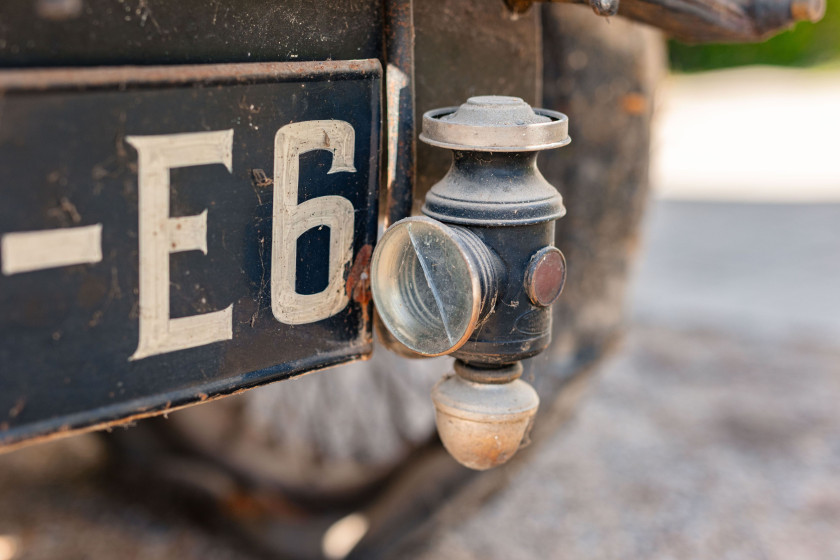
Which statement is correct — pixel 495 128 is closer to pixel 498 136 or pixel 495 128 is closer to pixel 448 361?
pixel 498 136

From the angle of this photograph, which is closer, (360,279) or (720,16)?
(360,279)

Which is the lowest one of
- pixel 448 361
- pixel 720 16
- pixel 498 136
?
pixel 448 361

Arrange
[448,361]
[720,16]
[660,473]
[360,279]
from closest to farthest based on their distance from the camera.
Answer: [360,279] < [720,16] < [448,361] < [660,473]

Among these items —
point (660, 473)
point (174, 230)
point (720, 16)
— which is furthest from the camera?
point (660, 473)

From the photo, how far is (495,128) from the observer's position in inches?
35.1

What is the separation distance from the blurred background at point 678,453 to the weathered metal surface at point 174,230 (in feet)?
3.00

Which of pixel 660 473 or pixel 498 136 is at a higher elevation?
Result: pixel 498 136

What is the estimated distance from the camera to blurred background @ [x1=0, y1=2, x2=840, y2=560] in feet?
6.61

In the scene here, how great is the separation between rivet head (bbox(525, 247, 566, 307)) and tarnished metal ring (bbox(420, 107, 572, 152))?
102mm

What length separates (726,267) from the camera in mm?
3816

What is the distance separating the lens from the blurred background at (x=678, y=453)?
202cm

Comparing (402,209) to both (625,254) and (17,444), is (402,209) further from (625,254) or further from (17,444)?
(625,254)

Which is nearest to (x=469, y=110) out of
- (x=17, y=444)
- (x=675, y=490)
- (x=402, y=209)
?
(x=402, y=209)

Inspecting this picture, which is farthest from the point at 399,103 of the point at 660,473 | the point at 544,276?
the point at 660,473
